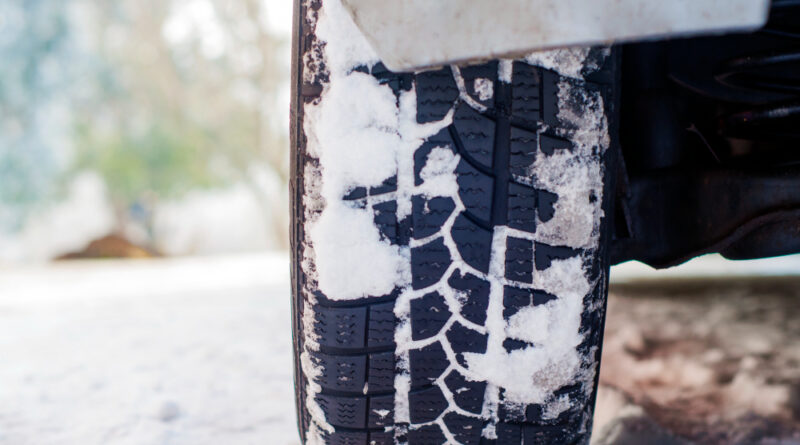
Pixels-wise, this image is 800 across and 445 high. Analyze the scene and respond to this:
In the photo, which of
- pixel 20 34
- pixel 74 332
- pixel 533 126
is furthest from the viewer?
pixel 20 34

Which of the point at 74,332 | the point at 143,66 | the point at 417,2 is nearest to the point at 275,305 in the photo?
the point at 74,332

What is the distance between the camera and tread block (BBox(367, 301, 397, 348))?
0.65 metres

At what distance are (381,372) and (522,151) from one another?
31 centimetres

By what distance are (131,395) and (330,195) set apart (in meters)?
0.84

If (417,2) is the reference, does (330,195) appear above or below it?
below

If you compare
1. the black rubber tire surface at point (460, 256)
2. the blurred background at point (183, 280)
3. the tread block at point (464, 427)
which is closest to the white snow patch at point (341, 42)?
the black rubber tire surface at point (460, 256)

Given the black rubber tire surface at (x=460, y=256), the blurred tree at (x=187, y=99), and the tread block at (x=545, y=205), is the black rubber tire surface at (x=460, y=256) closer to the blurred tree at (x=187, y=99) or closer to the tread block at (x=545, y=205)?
the tread block at (x=545, y=205)

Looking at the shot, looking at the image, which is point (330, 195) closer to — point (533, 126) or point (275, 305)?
A: point (533, 126)

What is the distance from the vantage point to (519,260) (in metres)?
0.64

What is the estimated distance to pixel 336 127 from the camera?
63 cm

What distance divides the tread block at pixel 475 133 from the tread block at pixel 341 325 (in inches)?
8.6

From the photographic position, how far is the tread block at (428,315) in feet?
2.13

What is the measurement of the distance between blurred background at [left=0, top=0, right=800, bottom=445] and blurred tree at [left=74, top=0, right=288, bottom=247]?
19mm

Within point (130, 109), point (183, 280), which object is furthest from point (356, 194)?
point (130, 109)
